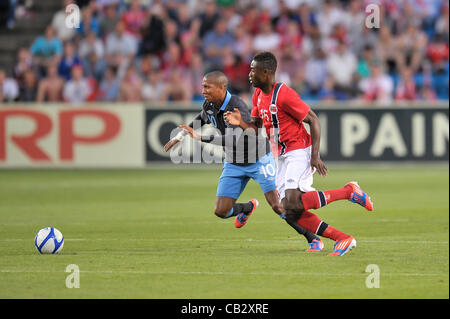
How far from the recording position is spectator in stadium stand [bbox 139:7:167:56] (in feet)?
72.8

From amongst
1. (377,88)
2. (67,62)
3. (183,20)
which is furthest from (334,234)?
(183,20)

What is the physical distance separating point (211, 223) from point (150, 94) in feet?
31.8

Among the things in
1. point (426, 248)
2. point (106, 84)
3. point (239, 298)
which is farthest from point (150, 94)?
point (239, 298)

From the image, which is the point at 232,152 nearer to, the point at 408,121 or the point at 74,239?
the point at 74,239

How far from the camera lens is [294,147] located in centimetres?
898

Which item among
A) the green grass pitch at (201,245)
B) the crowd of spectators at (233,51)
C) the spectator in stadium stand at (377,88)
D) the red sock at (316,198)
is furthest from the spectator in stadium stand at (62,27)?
the red sock at (316,198)

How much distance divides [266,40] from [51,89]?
545 centimetres

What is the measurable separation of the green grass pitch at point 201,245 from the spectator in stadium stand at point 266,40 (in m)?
5.46

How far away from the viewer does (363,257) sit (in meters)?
8.70

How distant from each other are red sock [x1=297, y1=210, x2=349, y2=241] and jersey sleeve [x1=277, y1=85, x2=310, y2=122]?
100 centimetres

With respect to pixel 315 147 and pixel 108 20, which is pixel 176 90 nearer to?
pixel 108 20

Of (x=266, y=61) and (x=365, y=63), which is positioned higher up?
(x=365, y=63)

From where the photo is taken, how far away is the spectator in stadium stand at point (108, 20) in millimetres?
22656

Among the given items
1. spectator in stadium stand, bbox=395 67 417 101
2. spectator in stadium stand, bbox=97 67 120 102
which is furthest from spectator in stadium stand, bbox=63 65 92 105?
spectator in stadium stand, bbox=395 67 417 101
